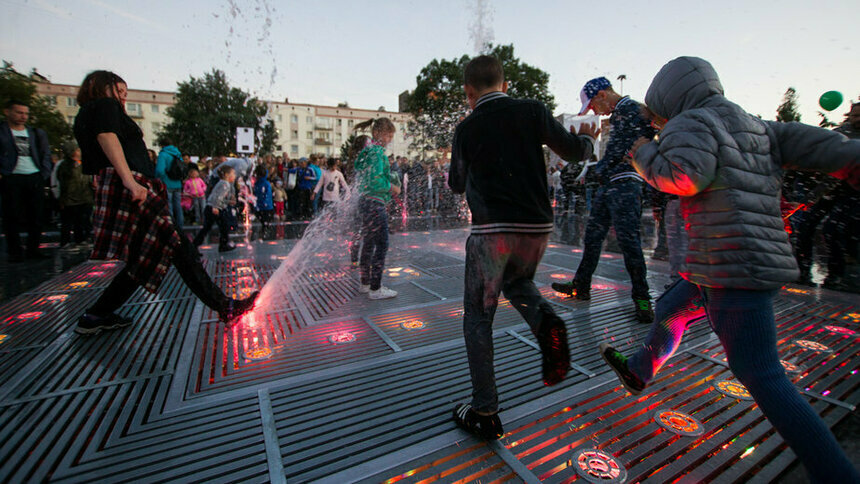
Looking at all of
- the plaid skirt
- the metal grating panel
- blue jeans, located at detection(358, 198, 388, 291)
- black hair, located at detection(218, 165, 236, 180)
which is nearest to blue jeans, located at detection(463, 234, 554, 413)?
the metal grating panel

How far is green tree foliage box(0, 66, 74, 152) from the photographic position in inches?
721

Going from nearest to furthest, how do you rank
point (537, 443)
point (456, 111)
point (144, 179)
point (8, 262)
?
point (537, 443) < point (144, 179) < point (8, 262) < point (456, 111)

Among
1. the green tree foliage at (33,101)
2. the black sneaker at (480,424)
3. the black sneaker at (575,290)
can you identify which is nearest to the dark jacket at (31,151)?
the black sneaker at (480,424)

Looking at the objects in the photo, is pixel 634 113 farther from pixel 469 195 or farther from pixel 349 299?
pixel 349 299

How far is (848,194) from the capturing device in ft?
14.9

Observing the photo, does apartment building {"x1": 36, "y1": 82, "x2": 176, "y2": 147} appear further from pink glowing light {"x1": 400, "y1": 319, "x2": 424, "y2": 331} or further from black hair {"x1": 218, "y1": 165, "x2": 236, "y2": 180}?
pink glowing light {"x1": 400, "y1": 319, "x2": 424, "y2": 331}

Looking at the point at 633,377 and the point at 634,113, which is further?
the point at 634,113

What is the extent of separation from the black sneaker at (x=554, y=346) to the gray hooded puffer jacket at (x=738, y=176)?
598 millimetres

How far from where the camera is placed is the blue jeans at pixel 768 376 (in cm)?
136

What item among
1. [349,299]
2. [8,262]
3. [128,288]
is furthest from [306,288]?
[8,262]

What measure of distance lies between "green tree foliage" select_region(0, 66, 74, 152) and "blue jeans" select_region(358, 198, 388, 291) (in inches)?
856

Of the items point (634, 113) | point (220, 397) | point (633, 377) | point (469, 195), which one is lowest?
point (220, 397)

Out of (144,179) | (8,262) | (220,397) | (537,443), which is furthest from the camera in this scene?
(8,262)

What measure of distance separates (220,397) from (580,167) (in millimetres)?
13020
